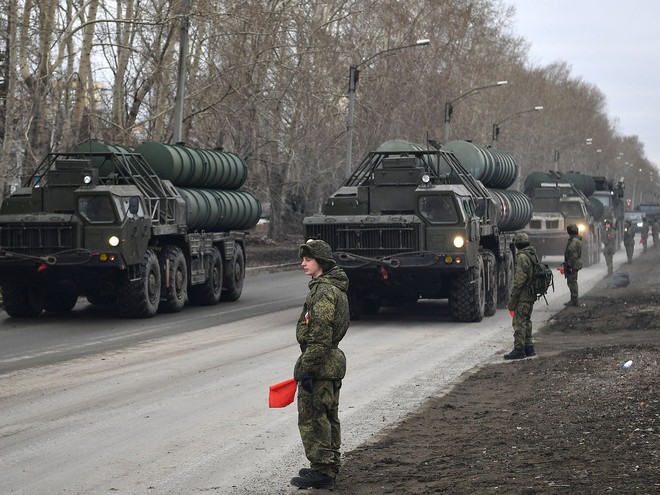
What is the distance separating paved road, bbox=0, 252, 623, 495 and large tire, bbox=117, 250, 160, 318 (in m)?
0.27

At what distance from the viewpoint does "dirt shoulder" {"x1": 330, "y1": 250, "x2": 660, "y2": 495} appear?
8305 millimetres

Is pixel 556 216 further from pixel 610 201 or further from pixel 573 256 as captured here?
pixel 573 256

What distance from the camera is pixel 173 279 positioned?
2277cm

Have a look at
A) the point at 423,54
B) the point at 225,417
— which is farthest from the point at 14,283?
the point at 423,54

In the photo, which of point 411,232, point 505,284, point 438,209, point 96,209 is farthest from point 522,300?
point 505,284

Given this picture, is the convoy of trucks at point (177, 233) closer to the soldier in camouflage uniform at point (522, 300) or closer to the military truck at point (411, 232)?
the military truck at point (411, 232)

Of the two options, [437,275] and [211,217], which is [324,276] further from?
[211,217]

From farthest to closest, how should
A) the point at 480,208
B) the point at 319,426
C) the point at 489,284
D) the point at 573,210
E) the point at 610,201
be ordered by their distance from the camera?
the point at 610,201, the point at 573,210, the point at 489,284, the point at 480,208, the point at 319,426

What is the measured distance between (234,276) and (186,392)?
13648 millimetres

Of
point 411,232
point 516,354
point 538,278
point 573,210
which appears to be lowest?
point 516,354

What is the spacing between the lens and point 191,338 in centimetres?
1880

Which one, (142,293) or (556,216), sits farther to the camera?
(556,216)

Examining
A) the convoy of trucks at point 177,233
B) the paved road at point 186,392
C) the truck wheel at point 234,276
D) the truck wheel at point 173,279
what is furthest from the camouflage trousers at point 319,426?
the truck wheel at point 234,276

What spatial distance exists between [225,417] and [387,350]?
6.06m
